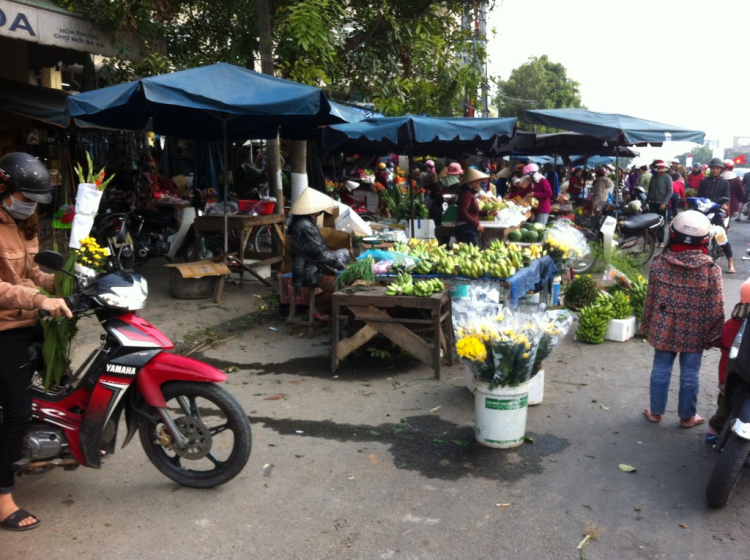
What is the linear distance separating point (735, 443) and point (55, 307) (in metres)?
3.67

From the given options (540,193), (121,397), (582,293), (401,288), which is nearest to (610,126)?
(540,193)

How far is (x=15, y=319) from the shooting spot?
3543 millimetres

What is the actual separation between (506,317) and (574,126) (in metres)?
7.91

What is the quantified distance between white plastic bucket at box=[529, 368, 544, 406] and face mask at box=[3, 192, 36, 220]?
377cm

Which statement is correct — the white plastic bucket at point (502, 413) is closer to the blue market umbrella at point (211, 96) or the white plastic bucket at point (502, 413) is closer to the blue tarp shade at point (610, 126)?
the blue market umbrella at point (211, 96)

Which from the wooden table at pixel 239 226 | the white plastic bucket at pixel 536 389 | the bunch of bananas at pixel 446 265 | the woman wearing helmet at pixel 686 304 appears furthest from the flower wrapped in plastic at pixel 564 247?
the wooden table at pixel 239 226

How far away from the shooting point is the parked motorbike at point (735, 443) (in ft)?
12.2

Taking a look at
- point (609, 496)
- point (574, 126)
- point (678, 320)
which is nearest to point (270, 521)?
point (609, 496)

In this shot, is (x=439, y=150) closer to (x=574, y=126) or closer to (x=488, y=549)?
(x=574, y=126)

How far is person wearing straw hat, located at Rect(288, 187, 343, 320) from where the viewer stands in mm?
7102

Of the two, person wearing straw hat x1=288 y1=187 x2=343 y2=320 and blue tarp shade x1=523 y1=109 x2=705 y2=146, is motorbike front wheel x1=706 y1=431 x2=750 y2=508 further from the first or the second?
blue tarp shade x1=523 y1=109 x2=705 y2=146

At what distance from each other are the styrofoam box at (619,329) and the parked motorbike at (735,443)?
11.6 feet

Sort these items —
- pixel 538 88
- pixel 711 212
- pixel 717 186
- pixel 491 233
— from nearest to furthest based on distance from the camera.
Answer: pixel 491 233, pixel 711 212, pixel 717 186, pixel 538 88

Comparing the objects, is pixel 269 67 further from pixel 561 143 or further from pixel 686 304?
pixel 561 143
